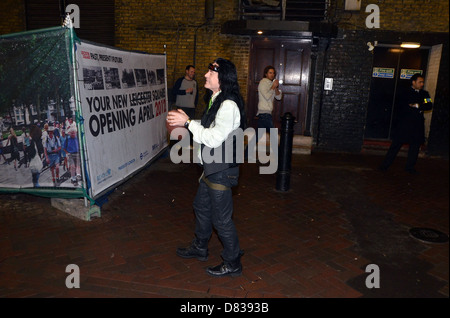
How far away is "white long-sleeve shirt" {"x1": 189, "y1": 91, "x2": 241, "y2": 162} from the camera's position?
11.0ft

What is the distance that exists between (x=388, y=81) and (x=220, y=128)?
28.7ft

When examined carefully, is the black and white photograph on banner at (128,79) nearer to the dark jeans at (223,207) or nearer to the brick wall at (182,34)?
the dark jeans at (223,207)

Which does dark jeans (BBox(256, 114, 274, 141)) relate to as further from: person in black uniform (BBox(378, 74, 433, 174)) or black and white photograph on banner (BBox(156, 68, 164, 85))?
person in black uniform (BBox(378, 74, 433, 174))

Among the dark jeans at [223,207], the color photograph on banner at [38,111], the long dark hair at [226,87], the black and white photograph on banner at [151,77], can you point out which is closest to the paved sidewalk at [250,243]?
the dark jeans at [223,207]

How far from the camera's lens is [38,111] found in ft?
15.7

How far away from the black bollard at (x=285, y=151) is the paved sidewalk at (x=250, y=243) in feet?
0.70

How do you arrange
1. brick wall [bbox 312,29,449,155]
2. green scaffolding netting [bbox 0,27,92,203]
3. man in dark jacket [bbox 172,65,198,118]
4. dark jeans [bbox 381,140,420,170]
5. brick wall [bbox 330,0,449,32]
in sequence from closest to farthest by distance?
green scaffolding netting [bbox 0,27,92,203] → dark jeans [bbox 381,140,420,170] → man in dark jacket [bbox 172,65,198,118] → brick wall [bbox 330,0,449,32] → brick wall [bbox 312,29,449,155]

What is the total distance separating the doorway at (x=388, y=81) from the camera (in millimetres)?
10266

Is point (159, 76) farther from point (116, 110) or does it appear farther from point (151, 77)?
point (116, 110)

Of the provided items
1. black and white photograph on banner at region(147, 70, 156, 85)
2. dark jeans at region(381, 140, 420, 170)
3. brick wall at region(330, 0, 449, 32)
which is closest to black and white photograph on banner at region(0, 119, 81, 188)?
black and white photograph on banner at region(147, 70, 156, 85)

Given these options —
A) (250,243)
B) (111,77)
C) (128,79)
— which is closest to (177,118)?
(250,243)

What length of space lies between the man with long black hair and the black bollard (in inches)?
106
